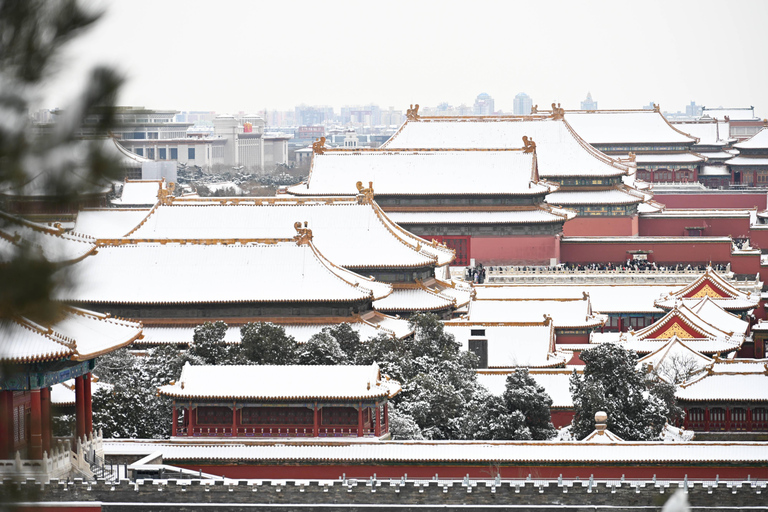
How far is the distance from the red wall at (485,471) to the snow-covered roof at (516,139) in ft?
127

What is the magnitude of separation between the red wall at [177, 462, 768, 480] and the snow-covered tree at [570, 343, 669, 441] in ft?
9.41

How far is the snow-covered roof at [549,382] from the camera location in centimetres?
3378

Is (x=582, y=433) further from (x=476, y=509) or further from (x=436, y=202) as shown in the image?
(x=436, y=202)

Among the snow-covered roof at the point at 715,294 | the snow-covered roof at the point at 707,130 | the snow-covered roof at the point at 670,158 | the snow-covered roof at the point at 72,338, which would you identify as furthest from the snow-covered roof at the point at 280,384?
the snow-covered roof at the point at 707,130

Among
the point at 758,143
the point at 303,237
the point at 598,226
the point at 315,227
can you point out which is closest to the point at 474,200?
the point at 598,226

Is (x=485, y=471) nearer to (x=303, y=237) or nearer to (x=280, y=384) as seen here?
→ (x=280, y=384)

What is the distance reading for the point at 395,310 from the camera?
40.3 meters

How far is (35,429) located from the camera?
882 inches

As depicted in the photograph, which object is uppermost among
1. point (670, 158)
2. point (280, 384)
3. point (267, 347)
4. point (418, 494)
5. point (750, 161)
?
point (670, 158)

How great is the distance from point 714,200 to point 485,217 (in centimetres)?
3425

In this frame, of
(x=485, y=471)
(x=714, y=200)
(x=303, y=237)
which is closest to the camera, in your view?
(x=485, y=471)

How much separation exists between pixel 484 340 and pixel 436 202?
18350 mm

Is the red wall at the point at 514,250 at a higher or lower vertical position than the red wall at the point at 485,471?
higher

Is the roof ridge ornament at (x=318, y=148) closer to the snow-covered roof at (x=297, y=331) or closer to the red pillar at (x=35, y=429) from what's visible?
the snow-covered roof at (x=297, y=331)
